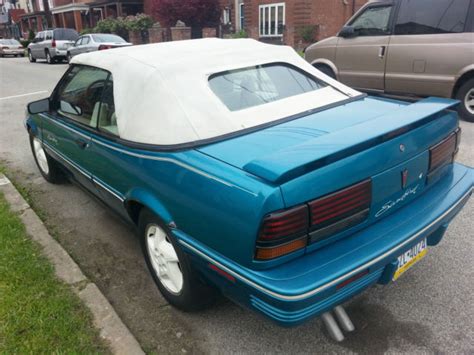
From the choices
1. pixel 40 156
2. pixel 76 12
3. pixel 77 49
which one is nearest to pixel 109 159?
pixel 40 156

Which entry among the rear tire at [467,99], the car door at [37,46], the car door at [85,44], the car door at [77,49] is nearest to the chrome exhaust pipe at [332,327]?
the rear tire at [467,99]

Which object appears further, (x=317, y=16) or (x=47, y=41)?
(x=317, y=16)

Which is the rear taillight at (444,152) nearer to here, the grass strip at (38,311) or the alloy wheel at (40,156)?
the grass strip at (38,311)

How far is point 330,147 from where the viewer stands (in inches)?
81.3

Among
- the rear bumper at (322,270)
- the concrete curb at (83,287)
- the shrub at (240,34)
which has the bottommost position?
the concrete curb at (83,287)

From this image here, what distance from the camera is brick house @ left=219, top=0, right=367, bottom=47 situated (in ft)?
75.4

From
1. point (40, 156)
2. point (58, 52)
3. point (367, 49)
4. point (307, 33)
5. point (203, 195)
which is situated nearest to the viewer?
point (203, 195)

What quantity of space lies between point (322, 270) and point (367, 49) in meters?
6.29

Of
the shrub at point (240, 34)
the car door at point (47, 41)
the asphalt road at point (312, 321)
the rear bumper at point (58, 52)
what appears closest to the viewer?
the asphalt road at point (312, 321)

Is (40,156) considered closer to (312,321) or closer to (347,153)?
(312,321)

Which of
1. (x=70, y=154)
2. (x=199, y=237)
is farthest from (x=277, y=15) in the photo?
(x=199, y=237)

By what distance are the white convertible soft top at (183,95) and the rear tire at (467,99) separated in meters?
3.96

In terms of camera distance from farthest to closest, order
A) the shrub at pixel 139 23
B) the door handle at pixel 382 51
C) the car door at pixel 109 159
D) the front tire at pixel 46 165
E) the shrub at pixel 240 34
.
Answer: the shrub at pixel 139 23, the shrub at pixel 240 34, the door handle at pixel 382 51, the front tire at pixel 46 165, the car door at pixel 109 159

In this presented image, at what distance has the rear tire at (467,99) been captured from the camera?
21.1 feet
